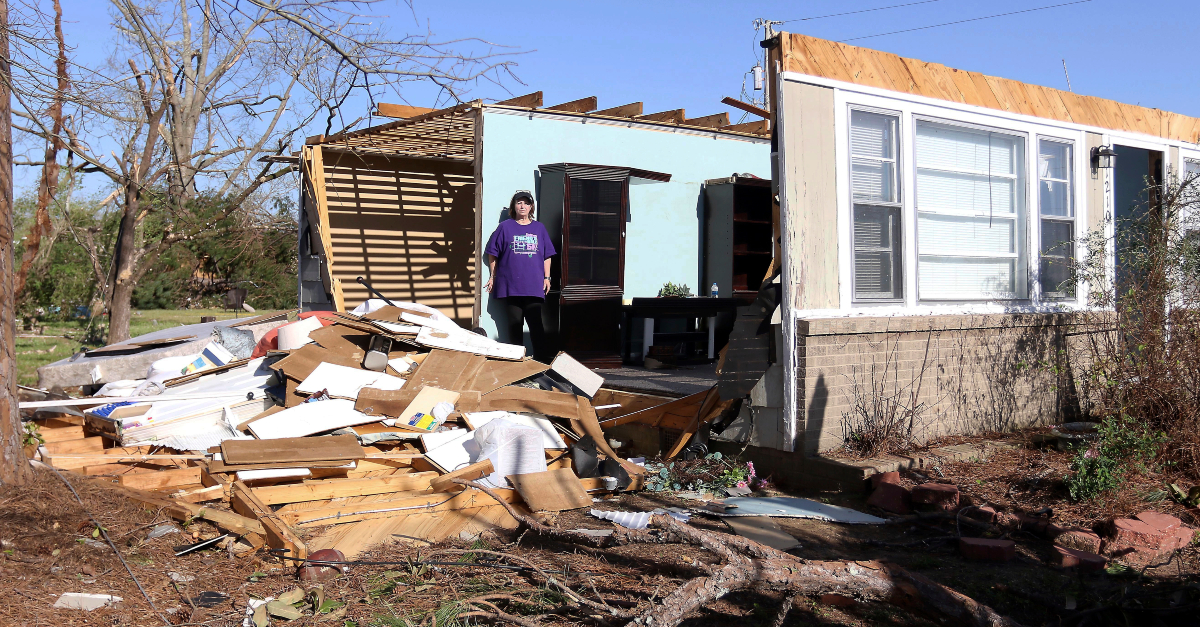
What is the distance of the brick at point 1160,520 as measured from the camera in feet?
15.3

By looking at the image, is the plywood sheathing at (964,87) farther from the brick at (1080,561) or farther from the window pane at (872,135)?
the brick at (1080,561)

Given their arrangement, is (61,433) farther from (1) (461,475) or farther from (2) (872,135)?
(2) (872,135)

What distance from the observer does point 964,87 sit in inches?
269

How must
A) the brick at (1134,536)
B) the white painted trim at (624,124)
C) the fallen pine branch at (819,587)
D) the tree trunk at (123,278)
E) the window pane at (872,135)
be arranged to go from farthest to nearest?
the tree trunk at (123,278) → the white painted trim at (624,124) → the window pane at (872,135) → the brick at (1134,536) → the fallen pine branch at (819,587)

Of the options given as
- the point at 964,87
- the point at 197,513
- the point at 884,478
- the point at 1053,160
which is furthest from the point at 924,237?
the point at 197,513

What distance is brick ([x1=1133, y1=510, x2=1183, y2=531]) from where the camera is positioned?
4668mm

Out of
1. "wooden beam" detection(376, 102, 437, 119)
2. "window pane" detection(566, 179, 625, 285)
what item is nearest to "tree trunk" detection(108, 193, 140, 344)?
"wooden beam" detection(376, 102, 437, 119)

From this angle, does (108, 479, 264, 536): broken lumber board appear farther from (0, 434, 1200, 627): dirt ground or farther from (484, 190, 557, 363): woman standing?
(484, 190, 557, 363): woman standing

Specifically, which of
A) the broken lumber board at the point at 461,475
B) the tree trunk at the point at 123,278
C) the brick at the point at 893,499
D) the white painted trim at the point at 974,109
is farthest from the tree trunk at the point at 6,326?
the tree trunk at the point at 123,278

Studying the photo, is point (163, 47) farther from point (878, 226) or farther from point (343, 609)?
point (878, 226)

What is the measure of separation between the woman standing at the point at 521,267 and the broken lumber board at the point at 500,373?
6.01 feet

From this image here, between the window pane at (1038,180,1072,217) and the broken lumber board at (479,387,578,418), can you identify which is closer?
the broken lumber board at (479,387,578,418)

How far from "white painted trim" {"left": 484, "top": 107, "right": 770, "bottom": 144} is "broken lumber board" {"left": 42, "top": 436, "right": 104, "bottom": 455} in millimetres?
5407

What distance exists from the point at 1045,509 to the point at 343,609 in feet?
13.8
